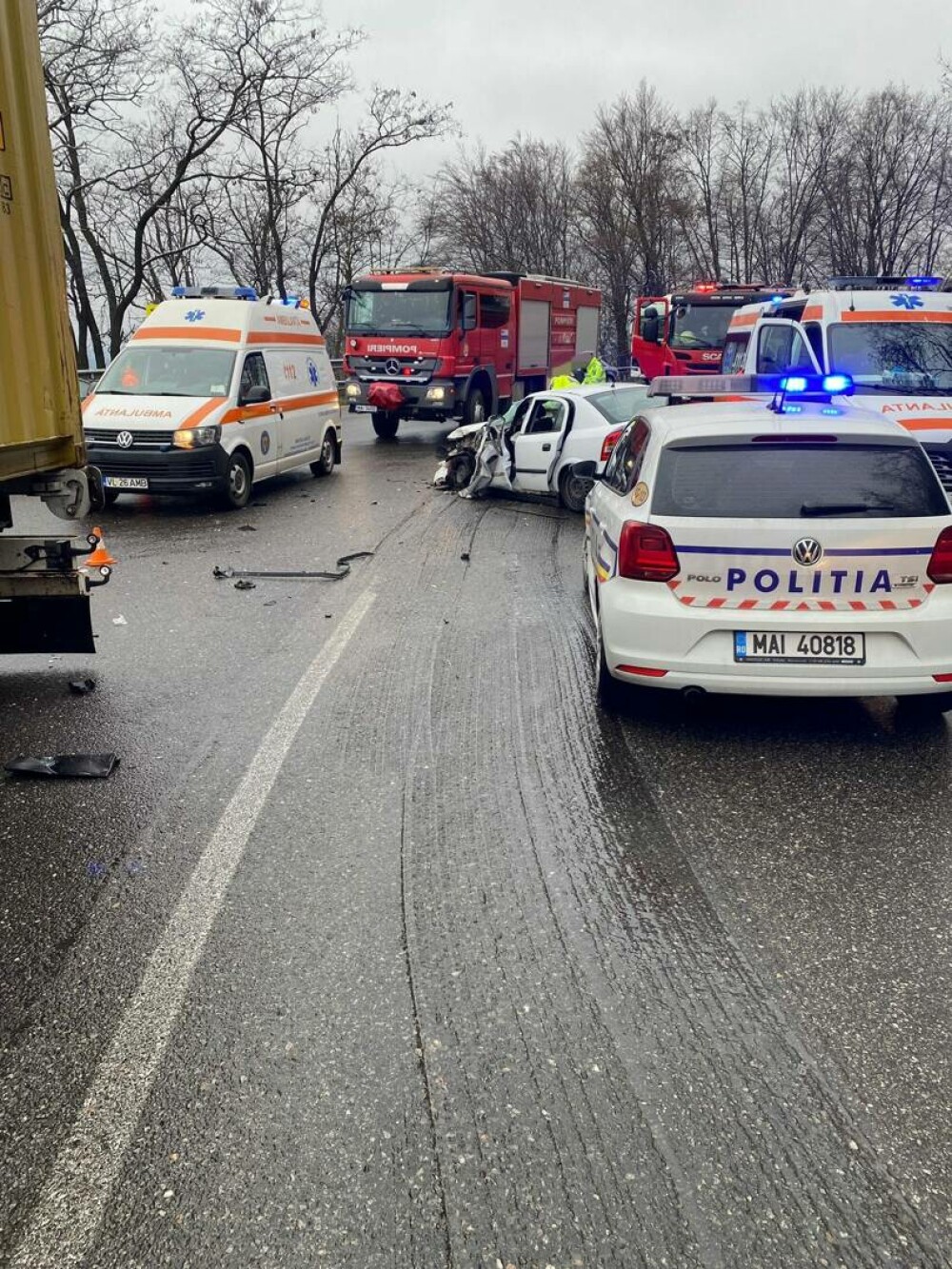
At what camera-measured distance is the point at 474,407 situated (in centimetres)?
2091

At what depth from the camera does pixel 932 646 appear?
15.3ft

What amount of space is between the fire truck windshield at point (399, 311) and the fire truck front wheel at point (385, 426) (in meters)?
2.30

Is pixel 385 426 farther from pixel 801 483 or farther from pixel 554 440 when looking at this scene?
pixel 801 483

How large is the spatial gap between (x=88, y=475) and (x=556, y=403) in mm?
8461

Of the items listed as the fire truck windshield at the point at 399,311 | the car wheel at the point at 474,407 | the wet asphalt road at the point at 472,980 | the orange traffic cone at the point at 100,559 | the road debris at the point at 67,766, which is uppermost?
the fire truck windshield at the point at 399,311

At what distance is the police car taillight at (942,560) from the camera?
4.70m

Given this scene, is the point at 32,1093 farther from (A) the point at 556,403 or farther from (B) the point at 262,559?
(A) the point at 556,403

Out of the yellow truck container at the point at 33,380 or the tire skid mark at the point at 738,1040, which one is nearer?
the tire skid mark at the point at 738,1040

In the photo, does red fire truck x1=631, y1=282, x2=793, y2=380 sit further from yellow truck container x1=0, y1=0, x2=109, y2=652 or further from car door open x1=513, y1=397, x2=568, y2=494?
yellow truck container x1=0, y1=0, x2=109, y2=652

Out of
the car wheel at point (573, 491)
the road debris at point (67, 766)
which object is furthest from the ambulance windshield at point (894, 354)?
the road debris at point (67, 766)

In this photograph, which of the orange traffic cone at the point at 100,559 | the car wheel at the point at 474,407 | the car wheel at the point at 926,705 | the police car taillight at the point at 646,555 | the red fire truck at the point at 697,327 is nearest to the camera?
the police car taillight at the point at 646,555

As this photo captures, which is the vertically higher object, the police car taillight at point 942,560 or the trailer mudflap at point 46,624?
the police car taillight at point 942,560

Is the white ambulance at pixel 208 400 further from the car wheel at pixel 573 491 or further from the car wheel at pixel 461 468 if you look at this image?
the car wheel at pixel 573 491

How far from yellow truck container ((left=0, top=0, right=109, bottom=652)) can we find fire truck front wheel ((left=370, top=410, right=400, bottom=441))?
17.0 meters
